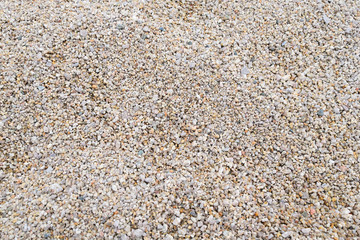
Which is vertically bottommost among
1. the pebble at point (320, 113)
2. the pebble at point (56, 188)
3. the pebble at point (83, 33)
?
the pebble at point (56, 188)

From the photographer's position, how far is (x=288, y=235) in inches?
70.6

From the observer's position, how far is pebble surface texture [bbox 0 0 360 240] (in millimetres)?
1854

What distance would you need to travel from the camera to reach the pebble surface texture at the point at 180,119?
6.08ft

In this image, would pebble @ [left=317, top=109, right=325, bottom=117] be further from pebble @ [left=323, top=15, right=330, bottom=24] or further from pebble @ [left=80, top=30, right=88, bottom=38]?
pebble @ [left=80, top=30, right=88, bottom=38]

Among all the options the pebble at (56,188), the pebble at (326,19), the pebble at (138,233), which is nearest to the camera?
the pebble at (138,233)

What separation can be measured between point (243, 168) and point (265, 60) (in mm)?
868

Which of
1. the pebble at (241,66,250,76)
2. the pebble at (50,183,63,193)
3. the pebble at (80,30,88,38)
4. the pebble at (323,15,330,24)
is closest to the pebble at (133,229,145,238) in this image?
the pebble at (50,183,63,193)

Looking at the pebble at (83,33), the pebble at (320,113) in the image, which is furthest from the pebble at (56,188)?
the pebble at (320,113)

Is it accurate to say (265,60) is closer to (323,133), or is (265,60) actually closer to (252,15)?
(252,15)

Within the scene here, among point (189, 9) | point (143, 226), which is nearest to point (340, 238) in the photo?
point (143, 226)

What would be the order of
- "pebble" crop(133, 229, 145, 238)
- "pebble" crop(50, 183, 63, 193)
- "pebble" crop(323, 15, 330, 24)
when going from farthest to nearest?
1. "pebble" crop(323, 15, 330, 24)
2. "pebble" crop(50, 183, 63, 193)
3. "pebble" crop(133, 229, 145, 238)

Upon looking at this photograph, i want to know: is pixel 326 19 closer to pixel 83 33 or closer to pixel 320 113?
pixel 320 113

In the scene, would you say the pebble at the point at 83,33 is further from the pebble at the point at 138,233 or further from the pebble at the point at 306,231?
the pebble at the point at 306,231

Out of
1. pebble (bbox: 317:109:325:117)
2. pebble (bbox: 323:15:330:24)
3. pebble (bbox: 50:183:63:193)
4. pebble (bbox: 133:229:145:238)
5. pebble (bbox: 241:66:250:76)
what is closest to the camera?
pebble (bbox: 133:229:145:238)
